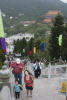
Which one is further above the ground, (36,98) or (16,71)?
(16,71)

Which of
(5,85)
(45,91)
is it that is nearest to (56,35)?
(45,91)

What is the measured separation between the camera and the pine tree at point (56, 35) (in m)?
29.3

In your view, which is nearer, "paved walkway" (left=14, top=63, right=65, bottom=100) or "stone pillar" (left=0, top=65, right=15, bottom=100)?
"stone pillar" (left=0, top=65, right=15, bottom=100)

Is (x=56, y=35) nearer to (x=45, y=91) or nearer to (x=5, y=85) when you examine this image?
(x=45, y=91)

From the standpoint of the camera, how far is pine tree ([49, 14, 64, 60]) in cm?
2930

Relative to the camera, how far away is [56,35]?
97.8 feet

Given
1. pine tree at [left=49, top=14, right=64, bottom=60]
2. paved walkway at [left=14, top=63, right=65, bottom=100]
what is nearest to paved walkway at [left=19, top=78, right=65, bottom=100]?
paved walkway at [left=14, top=63, right=65, bottom=100]

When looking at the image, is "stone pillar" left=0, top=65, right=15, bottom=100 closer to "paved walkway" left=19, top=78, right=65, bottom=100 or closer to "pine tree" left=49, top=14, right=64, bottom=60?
"paved walkway" left=19, top=78, right=65, bottom=100

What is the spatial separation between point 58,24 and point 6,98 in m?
23.2

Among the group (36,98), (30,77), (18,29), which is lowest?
(36,98)

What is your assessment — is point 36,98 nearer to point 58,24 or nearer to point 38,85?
point 38,85

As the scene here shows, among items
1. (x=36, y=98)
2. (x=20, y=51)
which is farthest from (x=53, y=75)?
(x=20, y=51)

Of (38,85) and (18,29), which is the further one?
(18,29)

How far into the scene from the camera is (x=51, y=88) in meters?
10.5
